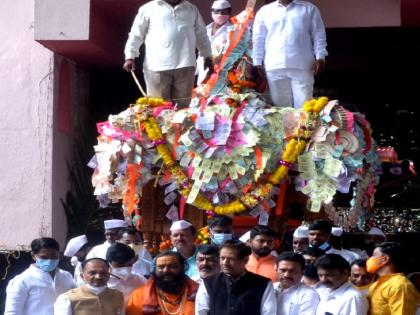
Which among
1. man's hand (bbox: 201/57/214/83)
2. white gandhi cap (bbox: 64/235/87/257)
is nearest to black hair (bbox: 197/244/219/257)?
white gandhi cap (bbox: 64/235/87/257)

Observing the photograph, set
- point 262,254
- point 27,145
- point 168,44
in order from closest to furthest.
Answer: point 262,254 < point 168,44 < point 27,145

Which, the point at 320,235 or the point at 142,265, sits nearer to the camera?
the point at 320,235

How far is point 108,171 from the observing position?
10758 millimetres

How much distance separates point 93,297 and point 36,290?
874mm

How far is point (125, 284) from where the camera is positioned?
886 centimetres

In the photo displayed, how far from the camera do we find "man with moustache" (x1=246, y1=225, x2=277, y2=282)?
9.06 m

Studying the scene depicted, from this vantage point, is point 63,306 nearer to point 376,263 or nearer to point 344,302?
point 344,302

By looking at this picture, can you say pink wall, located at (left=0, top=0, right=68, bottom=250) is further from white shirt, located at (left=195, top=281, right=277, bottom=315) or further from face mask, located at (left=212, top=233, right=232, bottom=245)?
white shirt, located at (left=195, top=281, right=277, bottom=315)

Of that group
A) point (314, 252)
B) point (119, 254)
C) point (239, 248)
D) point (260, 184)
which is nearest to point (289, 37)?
point (260, 184)

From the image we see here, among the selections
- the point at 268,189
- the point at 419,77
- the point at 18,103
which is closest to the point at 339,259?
the point at 268,189

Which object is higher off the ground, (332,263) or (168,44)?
(168,44)

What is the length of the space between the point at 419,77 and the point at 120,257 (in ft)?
23.3

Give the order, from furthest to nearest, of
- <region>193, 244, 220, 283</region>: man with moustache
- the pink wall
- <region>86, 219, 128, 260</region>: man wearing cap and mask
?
the pink wall < <region>86, 219, 128, 260</region>: man wearing cap and mask < <region>193, 244, 220, 283</region>: man with moustache

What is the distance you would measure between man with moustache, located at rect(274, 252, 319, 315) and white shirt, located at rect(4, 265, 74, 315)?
176 cm
